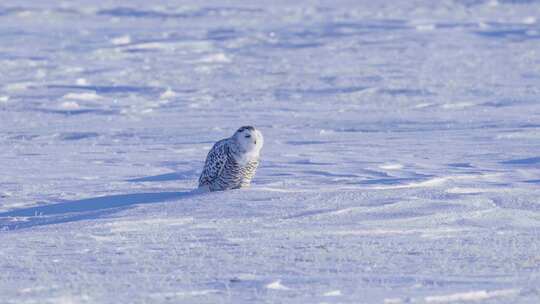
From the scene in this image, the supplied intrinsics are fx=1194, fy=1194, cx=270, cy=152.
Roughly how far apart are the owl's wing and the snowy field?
0.67ft

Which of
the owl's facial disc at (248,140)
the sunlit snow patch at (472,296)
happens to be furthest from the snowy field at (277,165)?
the owl's facial disc at (248,140)

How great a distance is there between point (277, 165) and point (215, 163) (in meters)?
1.80

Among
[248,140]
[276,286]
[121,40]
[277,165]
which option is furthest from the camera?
[121,40]

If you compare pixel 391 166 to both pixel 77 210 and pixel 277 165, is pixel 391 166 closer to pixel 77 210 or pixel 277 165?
pixel 277 165

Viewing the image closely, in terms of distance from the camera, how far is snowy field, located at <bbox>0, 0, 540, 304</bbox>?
14.2 ft

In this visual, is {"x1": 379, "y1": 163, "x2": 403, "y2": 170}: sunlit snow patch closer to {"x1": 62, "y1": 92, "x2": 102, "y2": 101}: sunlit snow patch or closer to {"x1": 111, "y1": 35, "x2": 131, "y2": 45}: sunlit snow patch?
{"x1": 62, "y1": 92, "x2": 102, "y2": 101}: sunlit snow patch

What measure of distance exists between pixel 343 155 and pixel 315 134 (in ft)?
4.85

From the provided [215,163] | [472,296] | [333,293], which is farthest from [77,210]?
[472,296]

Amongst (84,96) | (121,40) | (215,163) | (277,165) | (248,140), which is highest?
(121,40)

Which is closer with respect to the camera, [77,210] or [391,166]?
[77,210]

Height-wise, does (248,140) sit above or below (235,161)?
above

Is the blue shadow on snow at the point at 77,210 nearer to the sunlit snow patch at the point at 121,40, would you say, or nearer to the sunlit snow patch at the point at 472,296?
the sunlit snow patch at the point at 472,296

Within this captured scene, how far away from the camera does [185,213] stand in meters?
5.73

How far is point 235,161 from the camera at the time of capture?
20.5ft
